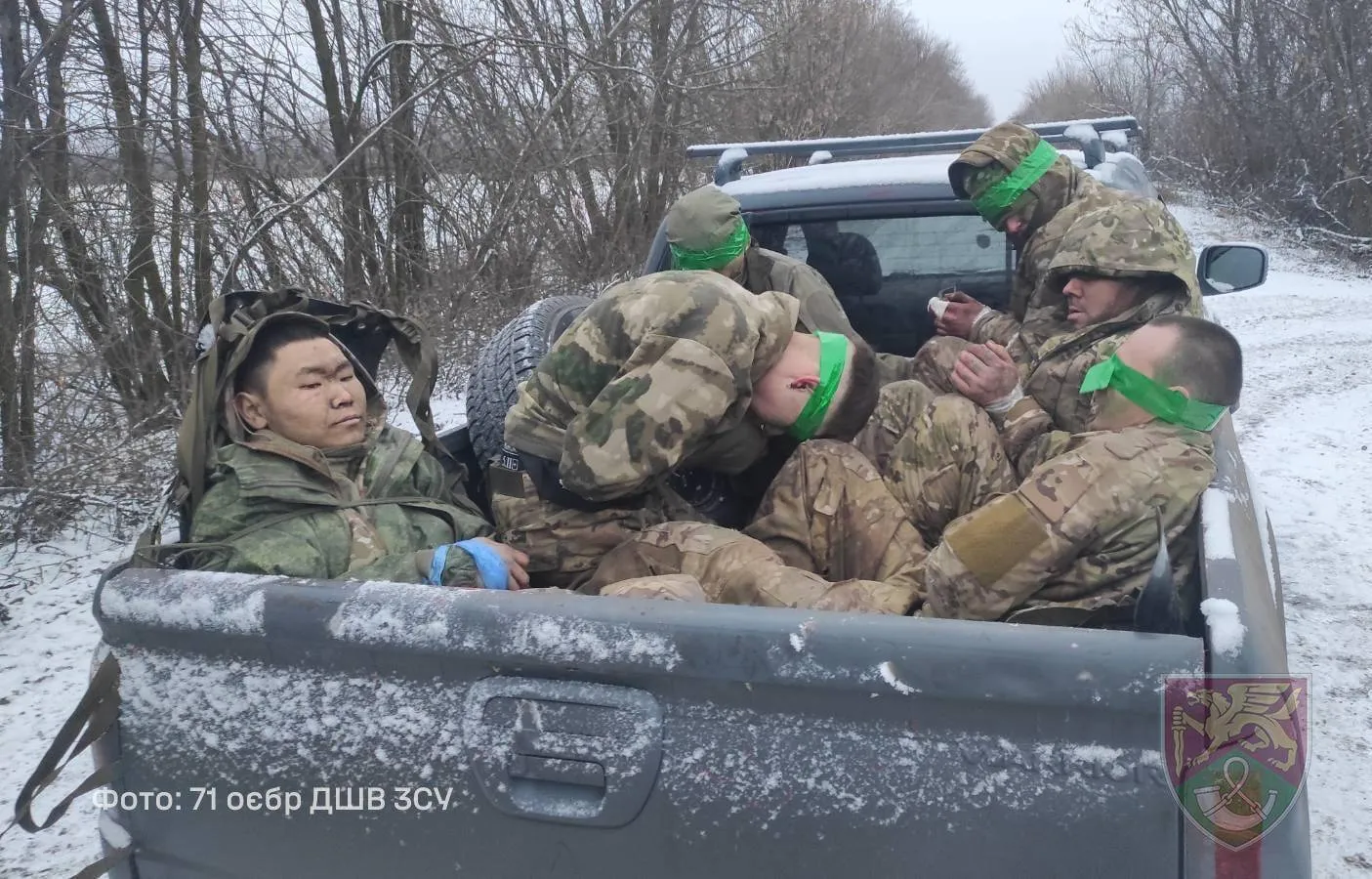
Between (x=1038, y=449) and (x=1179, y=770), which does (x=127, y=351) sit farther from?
(x=1179, y=770)

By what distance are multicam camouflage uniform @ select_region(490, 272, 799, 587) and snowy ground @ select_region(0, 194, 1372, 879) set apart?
5.41 ft

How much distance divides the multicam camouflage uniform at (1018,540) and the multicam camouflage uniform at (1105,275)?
1.76 ft

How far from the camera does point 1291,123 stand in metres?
18.8

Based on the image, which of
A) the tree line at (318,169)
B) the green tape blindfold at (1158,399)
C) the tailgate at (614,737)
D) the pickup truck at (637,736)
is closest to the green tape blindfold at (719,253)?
the green tape blindfold at (1158,399)

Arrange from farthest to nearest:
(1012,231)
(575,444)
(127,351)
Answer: (127,351) < (1012,231) < (575,444)

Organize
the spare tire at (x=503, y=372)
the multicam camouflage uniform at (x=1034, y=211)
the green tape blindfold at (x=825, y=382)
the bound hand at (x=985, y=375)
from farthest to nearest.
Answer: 1. the multicam camouflage uniform at (x=1034, y=211)
2. the spare tire at (x=503, y=372)
3. the bound hand at (x=985, y=375)
4. the green tape blindfold at (x=825, y=382)

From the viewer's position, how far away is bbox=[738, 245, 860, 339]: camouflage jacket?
3.26 metres

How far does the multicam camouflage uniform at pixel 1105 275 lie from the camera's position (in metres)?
2.76

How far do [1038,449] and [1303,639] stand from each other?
2.42 metres

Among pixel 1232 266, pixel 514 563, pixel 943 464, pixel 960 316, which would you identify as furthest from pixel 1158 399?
pixel 1232 266

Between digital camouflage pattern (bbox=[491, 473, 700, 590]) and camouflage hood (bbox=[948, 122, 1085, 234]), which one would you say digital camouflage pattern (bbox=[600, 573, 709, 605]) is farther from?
camouflage hood (bbox=[948, 122, 1085, 234])

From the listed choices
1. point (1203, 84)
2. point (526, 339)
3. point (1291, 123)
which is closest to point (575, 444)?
point (526, 339)

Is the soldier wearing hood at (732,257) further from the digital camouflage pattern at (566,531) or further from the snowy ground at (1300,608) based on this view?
the snowy ground at (1300,608)

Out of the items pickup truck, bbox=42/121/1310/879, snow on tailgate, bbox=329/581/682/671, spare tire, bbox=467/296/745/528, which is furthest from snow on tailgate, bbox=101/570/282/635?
spare tire, bbox=467/296/745/528
